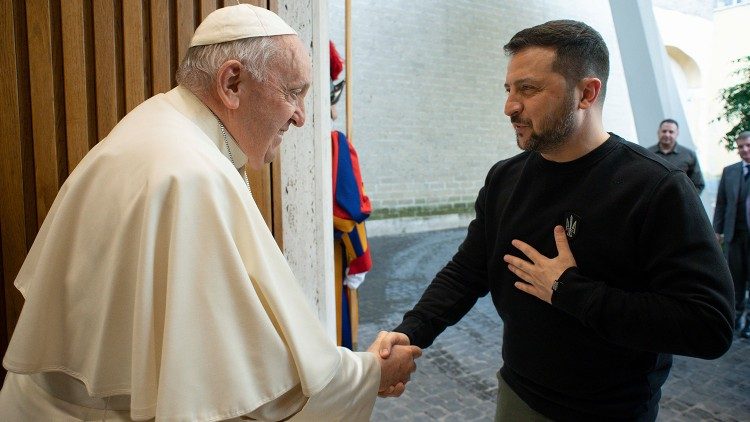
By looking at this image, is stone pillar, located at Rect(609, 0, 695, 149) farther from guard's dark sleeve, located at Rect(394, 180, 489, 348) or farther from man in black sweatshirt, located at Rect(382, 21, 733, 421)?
man in black sweatshirt, located at Rect(382, 21, 733, 421)

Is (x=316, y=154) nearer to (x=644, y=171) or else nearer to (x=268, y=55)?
(x=268, y=55)

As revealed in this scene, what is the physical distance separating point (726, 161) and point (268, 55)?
18.3 metres

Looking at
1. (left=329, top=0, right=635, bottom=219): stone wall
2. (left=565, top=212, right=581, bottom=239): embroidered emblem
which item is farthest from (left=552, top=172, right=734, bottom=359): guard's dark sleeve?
(left=329, top=0, right=635, bottom=219): stone wall

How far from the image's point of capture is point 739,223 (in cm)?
519

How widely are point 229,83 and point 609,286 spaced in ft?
3.78

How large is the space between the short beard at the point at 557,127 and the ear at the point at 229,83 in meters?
0.84

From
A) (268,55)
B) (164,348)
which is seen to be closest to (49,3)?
(268,55)

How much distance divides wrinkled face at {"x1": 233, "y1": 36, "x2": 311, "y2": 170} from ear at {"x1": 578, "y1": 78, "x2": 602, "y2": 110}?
31.2 inches

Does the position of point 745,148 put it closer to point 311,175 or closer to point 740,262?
point 740,262

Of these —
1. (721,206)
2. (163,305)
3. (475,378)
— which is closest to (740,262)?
(721,206)

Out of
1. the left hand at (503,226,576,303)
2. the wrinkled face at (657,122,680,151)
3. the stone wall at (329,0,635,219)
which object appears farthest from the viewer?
the stone wall at (329,0,635,219)

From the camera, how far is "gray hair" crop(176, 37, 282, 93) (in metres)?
1.46

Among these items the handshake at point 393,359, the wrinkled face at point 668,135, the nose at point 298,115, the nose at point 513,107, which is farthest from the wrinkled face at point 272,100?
the wrinkled face at point 668,135

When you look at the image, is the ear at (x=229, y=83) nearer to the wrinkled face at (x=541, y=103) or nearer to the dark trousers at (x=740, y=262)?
the wrinkled face at (x=541, y=103)
